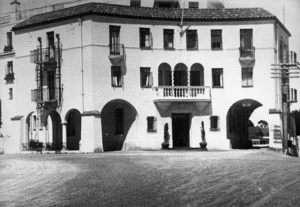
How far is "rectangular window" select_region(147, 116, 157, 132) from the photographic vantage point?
4334 cm

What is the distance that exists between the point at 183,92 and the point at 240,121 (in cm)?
969

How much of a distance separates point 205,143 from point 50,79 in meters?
14.0

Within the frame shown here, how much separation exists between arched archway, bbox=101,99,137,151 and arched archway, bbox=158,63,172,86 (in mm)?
3318

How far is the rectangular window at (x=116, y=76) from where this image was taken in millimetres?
42562

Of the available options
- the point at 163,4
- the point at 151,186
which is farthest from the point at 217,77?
the point at 151,186

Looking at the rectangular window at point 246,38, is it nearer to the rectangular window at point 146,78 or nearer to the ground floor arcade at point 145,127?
the ground floor arcade at point 145,127

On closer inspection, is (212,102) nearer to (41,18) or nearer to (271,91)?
(271,91)

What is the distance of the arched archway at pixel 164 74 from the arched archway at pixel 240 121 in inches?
243

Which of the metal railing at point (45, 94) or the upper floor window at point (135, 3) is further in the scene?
the upper floor window at point (135, 3)

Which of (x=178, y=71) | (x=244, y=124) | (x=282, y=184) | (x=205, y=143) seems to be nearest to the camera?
(x=282, y=184)

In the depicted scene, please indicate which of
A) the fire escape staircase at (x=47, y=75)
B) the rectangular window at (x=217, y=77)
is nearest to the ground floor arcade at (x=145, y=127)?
the fire escape staircase at (x=47, y=75)

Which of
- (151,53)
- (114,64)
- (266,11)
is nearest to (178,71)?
(151,53)

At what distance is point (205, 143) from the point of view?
4200 cm

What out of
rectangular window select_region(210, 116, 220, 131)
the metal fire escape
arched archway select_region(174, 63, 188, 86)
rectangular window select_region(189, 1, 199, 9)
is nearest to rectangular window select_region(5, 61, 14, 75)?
the metal fire escape
